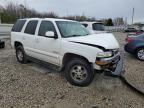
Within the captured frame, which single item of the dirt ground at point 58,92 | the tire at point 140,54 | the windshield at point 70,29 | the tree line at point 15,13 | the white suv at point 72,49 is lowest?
the dirt ground at point 58,92

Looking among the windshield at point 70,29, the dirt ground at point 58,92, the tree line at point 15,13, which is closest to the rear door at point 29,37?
the dirt ground at point 58,92

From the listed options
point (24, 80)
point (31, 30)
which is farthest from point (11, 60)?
point (24, 80)

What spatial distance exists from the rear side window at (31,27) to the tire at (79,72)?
2.02 meters

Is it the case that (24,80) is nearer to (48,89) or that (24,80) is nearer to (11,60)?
(48,89)

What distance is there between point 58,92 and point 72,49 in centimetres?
117

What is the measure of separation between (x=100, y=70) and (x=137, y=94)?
1.13 meters

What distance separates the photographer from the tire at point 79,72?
4336mm

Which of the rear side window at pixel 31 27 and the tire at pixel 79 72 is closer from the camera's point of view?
the tire at pixel 79 72

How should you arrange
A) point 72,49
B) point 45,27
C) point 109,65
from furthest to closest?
point 45,27
point 72,49
point 109,65

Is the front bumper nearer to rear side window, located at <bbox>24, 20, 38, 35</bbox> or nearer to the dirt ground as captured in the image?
the dirt ground

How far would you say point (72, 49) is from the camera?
4453mm

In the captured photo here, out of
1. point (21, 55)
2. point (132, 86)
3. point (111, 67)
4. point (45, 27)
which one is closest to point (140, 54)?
point (132, 86)

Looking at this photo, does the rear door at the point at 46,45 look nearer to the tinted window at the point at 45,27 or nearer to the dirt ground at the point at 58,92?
the tinted window at the point at 45,27

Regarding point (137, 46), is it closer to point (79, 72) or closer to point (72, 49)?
point (79, 72)
